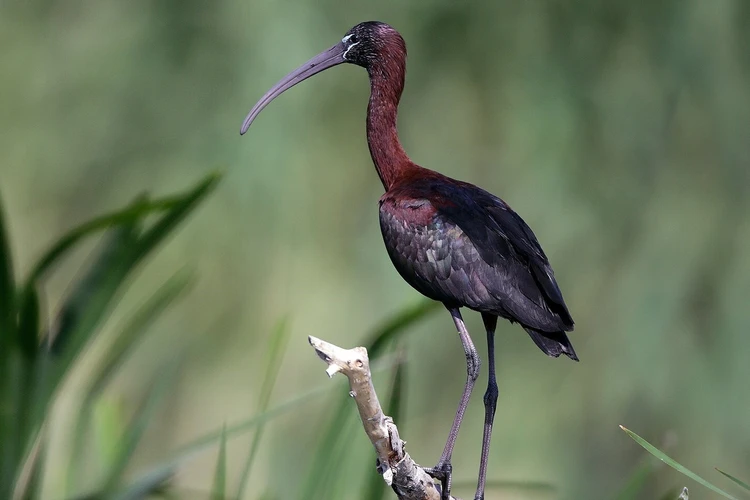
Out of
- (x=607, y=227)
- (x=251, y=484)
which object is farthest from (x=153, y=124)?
(x=607, y=227)

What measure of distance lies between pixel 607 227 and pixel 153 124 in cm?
217

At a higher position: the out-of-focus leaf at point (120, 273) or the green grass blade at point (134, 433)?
the out-of-focus leaf at point (120, 273)

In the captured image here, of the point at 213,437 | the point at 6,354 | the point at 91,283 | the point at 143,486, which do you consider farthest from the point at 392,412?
the point at 6,354

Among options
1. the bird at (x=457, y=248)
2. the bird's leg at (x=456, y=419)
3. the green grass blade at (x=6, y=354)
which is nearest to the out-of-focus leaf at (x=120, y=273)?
the green grass blade at (x=6, y=354)

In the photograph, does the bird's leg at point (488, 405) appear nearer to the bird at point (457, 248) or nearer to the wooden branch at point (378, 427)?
the bird at point (457, 248)

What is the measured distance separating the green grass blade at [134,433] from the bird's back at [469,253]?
73 centimetres

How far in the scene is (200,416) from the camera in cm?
483

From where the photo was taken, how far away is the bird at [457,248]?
2.20 meters

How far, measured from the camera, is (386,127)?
2430mm

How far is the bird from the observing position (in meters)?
2.20

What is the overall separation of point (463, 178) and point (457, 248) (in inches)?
92.0

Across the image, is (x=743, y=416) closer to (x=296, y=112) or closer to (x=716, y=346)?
(x=716, y=346)

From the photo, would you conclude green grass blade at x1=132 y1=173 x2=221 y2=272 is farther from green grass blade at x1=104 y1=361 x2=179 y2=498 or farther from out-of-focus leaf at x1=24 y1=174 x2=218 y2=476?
green grass blade at x1=104 y1=361 x2=179 y2=498

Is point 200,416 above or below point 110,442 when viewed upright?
below
